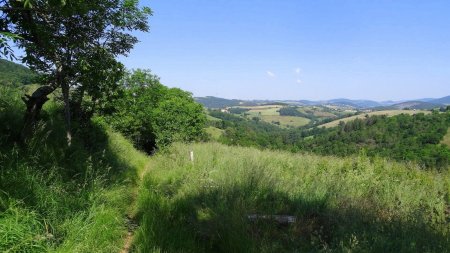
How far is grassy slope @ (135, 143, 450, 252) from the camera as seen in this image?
4672 mm

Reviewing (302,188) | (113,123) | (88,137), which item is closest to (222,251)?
(302,188)

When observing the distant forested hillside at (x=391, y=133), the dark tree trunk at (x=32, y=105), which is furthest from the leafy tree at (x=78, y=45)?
the distant forested hillside at (x=391, y=133)

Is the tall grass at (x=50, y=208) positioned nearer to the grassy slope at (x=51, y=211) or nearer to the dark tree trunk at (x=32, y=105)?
the grassy slope at (x=51, y=211)

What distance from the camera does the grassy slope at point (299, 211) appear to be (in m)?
4.67

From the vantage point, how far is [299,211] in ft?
19.1

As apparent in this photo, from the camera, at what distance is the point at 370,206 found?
5.91m

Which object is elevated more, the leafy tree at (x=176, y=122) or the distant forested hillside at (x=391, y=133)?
the leafy tree at (x=176, y=122)

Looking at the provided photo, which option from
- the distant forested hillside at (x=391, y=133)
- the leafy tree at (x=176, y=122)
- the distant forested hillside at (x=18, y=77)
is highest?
the distant forested hillside at (x=18, y=77)

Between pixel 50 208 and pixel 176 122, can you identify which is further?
pixel 176 122

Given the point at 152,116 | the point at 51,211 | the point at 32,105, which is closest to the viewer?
the point at 51,211

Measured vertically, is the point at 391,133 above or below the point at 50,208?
below

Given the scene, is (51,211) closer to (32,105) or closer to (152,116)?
(32,105)

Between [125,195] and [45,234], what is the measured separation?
338 cm

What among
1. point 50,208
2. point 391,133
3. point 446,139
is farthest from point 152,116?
point 391,133
